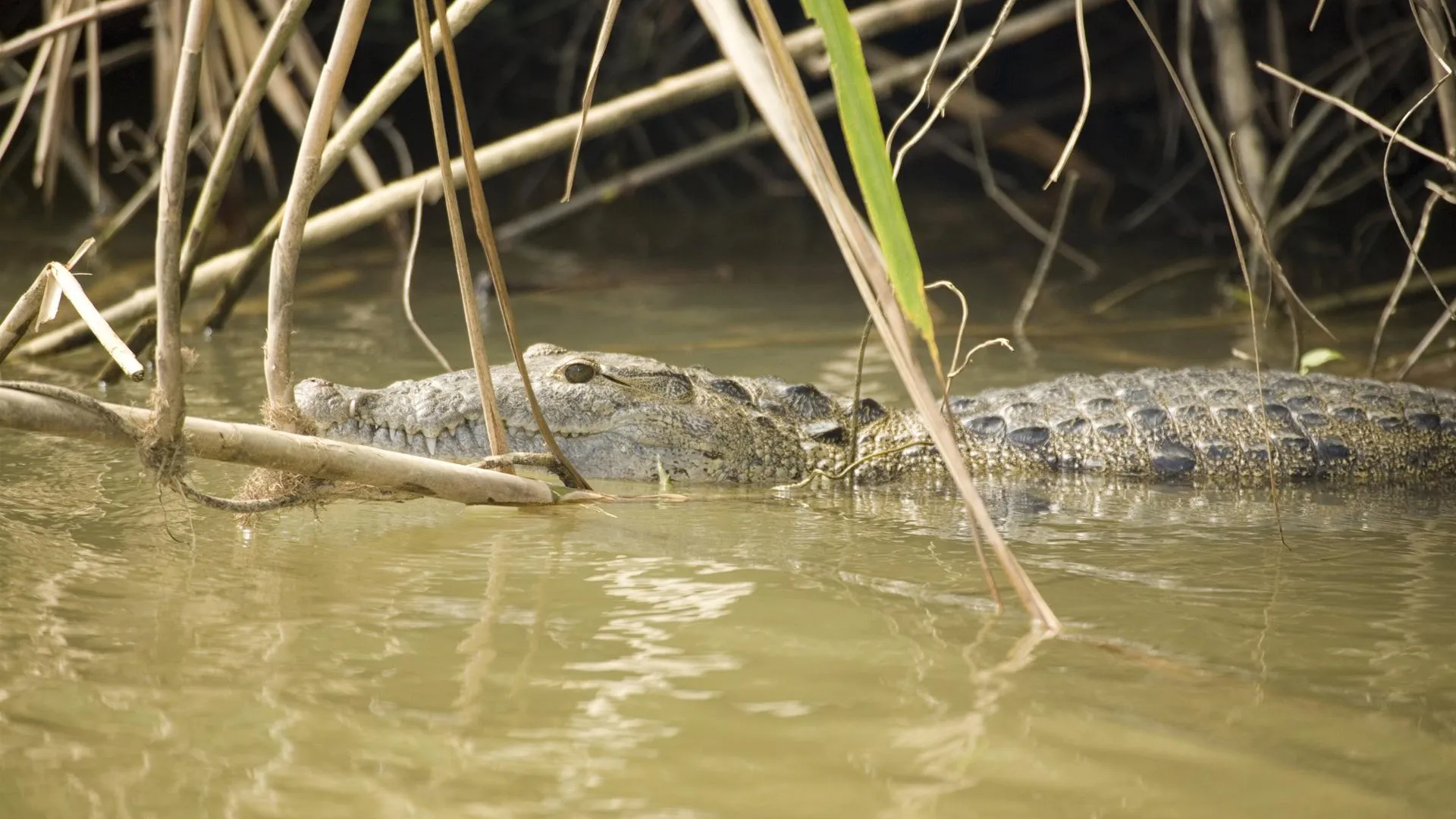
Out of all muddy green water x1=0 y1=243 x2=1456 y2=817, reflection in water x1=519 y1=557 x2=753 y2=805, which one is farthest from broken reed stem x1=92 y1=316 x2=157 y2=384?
reflection in water x1=519 y1=557 x2=753 y2=805

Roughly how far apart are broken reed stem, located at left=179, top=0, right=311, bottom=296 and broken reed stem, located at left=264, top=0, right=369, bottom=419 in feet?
0.44

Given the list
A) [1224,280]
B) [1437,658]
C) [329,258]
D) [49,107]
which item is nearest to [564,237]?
[329,258]

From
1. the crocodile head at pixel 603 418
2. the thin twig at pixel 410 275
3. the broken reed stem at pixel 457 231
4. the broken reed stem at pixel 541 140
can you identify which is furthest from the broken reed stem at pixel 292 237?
the crocodile head at pixel 603 418

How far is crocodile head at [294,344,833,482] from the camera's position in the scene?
3.80 metres

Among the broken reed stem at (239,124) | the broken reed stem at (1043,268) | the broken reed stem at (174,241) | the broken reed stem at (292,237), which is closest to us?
the broken reed stem at (174,241)

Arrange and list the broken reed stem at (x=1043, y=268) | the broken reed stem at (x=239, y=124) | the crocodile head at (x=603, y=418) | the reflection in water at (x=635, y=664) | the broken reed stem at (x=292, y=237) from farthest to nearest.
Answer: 1. the broken reed stem at (x=1043, y=268)
2. the crocodile head at (x=603, y=418)
3. the broken reed stem at (x=239, y=124)
4. the broken reed stem at (x=292, y=237)
5. the reflection in water at (x=635, y=664)

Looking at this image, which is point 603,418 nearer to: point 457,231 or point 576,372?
point 576,372

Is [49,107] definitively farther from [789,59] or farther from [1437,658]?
[1437,658]

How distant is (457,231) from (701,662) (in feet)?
3.18

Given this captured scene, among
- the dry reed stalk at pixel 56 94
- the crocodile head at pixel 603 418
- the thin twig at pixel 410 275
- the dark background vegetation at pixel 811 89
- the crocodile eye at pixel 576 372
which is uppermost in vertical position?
the dark background vegetation at pixel 811 89

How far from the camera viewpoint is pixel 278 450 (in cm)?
222

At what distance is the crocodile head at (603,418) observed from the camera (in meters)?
3.80

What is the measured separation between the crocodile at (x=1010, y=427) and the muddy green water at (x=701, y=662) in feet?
1.75

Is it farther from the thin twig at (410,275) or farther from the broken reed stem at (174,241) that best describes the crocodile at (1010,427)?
the broken reed stem at (174,241)
